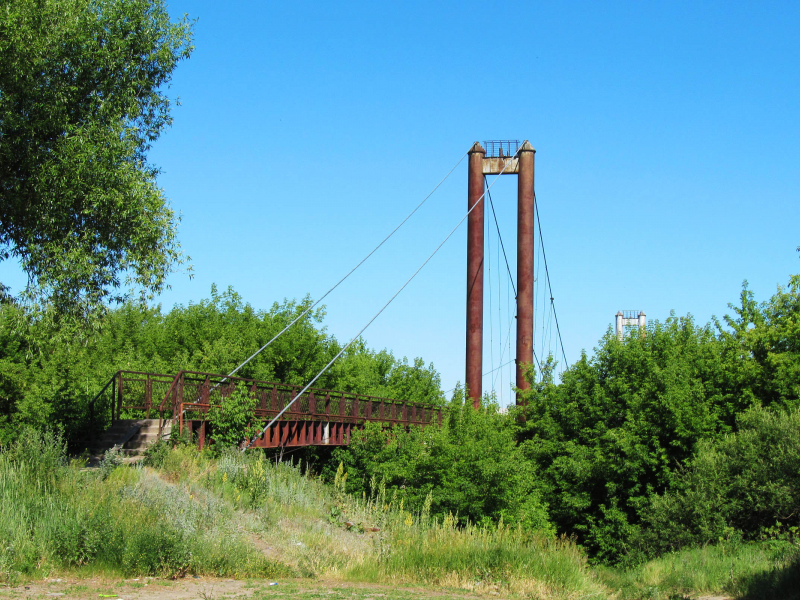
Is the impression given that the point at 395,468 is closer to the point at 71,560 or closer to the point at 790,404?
the point at 790,404

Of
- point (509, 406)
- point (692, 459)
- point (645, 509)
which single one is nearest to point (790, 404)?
point (692, 459)

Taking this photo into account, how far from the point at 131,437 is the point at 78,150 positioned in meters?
6.70

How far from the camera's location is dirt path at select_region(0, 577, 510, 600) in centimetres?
800

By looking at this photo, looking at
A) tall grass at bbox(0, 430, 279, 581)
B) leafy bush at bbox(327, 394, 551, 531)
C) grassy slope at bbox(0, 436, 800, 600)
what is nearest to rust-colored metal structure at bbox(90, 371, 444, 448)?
leafy bush at bbox(327, 394, 551, 531)

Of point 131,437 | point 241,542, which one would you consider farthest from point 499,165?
point 241,542

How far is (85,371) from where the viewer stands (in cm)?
3494

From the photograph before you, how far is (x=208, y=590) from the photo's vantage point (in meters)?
8.85

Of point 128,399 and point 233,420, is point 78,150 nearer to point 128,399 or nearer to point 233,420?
point 233,420

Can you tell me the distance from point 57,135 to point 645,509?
18.6 m

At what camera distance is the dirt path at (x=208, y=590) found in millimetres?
8000

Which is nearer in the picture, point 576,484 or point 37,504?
point 37,504

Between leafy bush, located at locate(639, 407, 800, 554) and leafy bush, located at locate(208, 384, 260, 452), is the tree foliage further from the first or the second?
leafy bush, located at locate(639, 407, 800, 554)

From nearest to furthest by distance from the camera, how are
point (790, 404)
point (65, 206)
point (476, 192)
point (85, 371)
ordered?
point (65, 206)
point (790, 404)
point (476, 192)
point (85, 371)

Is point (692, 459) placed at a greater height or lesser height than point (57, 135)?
lesser
